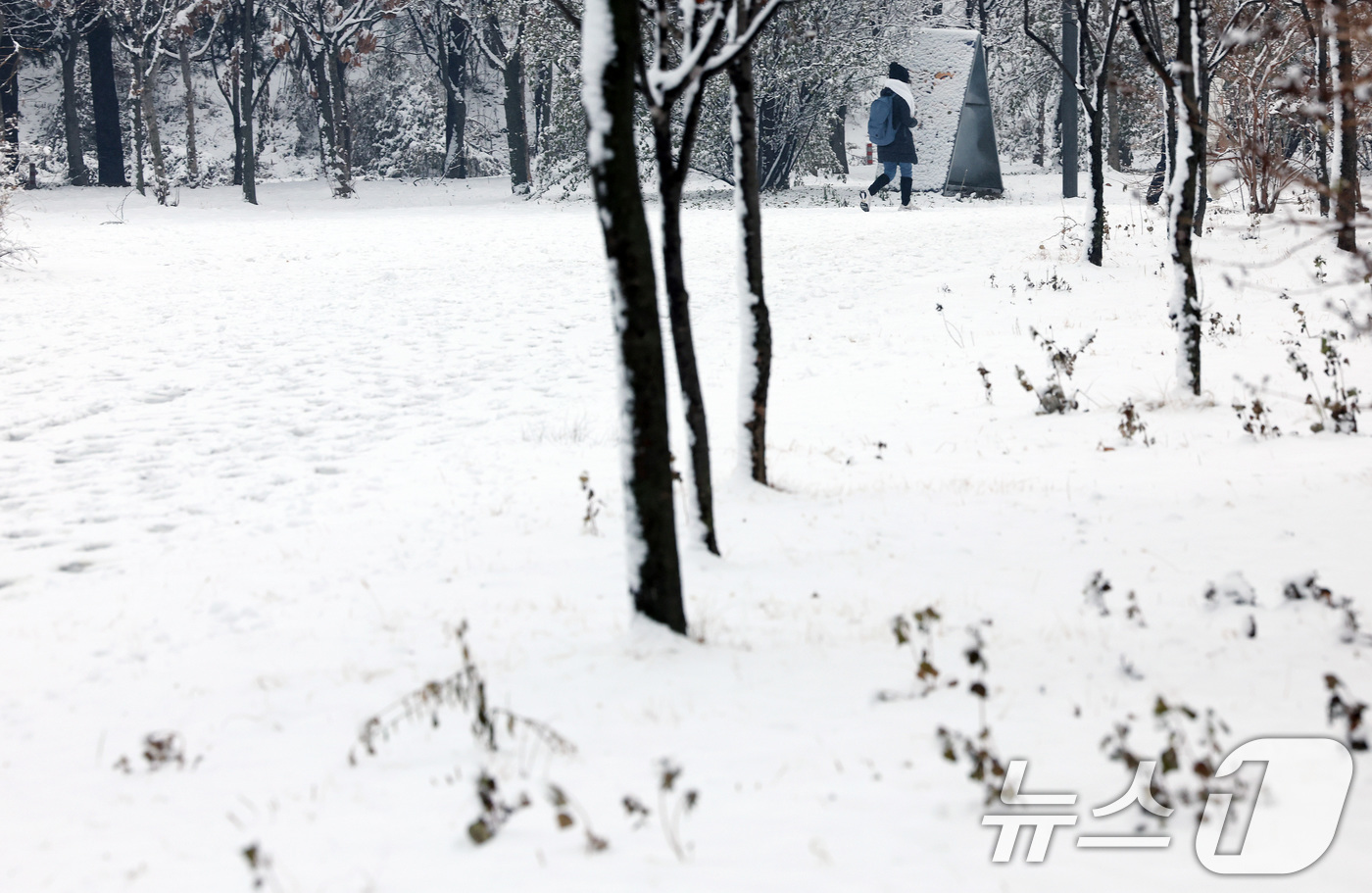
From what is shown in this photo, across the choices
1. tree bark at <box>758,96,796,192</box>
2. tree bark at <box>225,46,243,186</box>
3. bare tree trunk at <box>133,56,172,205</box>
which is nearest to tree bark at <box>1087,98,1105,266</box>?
tree bark at <box>758,96,796,192</box>

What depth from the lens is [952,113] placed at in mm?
27562

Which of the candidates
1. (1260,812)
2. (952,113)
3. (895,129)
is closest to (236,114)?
(895,129)

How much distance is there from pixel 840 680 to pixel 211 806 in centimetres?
204

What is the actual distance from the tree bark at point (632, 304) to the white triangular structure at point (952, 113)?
82.0 feet

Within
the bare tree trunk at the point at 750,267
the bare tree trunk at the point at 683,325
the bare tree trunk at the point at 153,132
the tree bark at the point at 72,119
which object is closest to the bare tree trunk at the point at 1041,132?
the bare tree trunk at the point at 153,132

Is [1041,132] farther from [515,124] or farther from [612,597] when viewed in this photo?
[612,597]

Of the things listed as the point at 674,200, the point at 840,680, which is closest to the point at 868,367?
the point at 674,200

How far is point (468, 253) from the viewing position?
16984 millimetres

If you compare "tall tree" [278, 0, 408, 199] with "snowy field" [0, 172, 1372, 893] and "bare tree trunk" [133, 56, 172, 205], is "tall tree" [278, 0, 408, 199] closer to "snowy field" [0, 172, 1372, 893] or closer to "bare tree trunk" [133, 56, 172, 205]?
"bare tree trunk" [133, 56, 172, 205]

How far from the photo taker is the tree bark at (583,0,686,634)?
3.51 meters

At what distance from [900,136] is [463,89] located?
2158 cm

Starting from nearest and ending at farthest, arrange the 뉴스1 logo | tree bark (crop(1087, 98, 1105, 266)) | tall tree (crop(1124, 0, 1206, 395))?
1. the 뉴스1 logo
2. tall tree (crop(1124, 0, 1206, 395))
3. tree bark (crop(1087, 98, 1105, 266))

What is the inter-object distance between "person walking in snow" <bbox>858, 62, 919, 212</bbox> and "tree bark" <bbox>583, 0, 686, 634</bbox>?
1897cm

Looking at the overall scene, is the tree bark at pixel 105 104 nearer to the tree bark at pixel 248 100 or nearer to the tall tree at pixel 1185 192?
the tree bark at pixel 248 100
